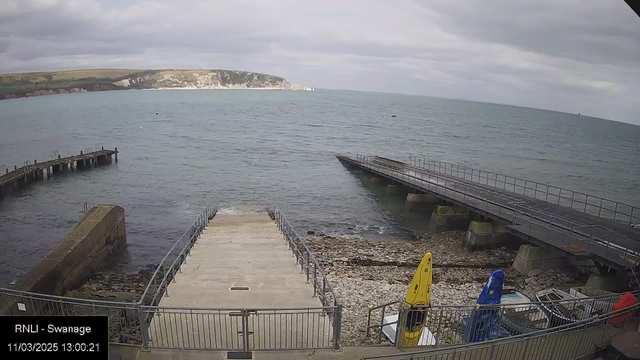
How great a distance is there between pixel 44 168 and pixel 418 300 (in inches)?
1753

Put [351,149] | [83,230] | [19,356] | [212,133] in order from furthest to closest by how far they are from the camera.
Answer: [212,133] < [351,149] < [83,230] < [19,356]

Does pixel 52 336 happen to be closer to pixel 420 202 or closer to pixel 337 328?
pixel 337 328

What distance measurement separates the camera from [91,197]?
118ft

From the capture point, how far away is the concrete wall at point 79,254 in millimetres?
15695

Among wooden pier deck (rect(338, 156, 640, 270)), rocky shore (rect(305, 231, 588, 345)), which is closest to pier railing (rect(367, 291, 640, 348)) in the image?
rocky shore (rect(305, 231, 588, 345))

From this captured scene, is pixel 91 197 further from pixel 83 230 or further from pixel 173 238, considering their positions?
pixel 83 230

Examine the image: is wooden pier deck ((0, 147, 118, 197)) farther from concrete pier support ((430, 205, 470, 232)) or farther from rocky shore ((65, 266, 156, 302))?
concrete pier support ((430, 205, 470, 232))

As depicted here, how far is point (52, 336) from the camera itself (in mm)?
5551

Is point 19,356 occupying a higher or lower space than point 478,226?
higher

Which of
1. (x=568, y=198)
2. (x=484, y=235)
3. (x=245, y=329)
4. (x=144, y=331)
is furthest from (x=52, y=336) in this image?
(x=568, y=198)

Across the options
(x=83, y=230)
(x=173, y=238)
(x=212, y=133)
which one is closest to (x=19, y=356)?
(x=83, y=230)

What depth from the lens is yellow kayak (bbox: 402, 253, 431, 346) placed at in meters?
9.23

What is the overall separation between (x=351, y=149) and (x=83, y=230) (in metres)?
54.3

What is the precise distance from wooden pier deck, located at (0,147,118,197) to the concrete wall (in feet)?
62.4
